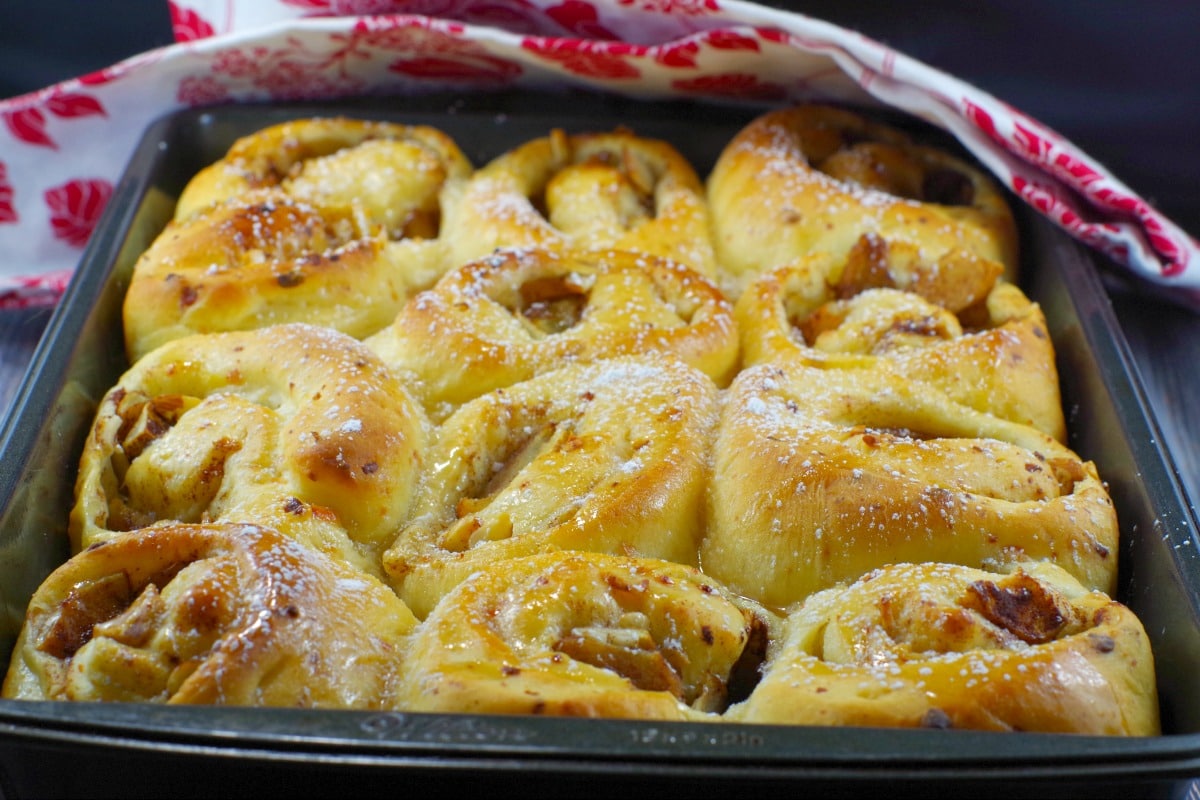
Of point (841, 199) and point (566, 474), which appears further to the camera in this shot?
point (841, 199)

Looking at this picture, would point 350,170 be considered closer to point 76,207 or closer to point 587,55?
point 587,55

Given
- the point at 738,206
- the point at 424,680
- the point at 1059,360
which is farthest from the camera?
the point at 738,206

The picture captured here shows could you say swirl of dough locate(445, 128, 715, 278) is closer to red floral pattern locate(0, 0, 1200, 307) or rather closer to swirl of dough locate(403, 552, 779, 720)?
red floral pattern locate(0, 0, 1200, 307)

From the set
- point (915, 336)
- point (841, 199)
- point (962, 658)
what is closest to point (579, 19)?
point (841, 199)

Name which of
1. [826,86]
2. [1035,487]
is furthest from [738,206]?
[1035,487]

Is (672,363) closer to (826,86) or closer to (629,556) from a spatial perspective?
(629,556)

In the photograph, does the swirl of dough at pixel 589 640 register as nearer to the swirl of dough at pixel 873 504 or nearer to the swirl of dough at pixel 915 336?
the swirl of dough at pixel 873 504
